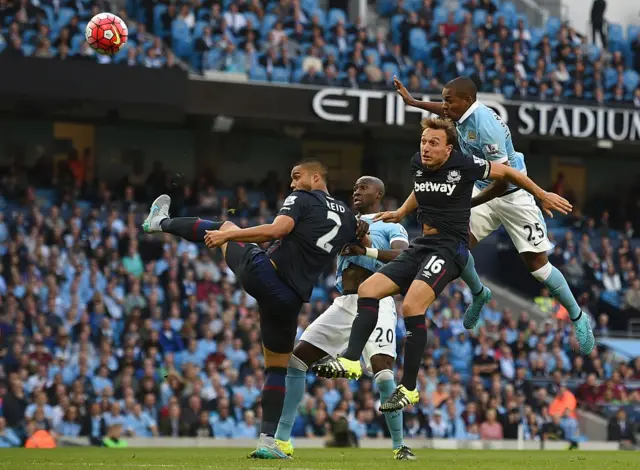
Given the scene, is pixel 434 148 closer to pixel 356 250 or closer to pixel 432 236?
pixel 432 236

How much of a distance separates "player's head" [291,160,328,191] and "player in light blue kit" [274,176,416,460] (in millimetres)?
800

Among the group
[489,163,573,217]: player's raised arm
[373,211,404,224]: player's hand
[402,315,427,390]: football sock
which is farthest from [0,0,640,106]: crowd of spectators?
[402,315,427,390]: football sock

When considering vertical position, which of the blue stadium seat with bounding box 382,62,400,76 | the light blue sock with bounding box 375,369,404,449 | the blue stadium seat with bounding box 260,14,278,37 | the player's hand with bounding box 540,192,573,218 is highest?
the blue stadium seat with bounding box 260,14,278,37

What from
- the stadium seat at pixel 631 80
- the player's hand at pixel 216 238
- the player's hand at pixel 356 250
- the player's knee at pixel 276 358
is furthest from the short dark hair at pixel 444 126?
the stadium seat at pixel 631 80

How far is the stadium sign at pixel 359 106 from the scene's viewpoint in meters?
25.3

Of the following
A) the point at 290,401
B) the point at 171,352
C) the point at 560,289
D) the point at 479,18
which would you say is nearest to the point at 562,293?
the point at 560,289

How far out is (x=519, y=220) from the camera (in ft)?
41.0

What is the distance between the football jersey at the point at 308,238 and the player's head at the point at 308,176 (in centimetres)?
9

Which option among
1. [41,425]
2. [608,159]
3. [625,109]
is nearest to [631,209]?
[608,159]

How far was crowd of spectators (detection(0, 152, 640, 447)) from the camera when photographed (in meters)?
19.0

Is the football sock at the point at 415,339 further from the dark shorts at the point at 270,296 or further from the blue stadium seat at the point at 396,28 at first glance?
the blue stadium seat at the point at 396,28

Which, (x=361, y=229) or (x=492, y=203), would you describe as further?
(x=492, y=203)

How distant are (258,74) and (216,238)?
15.0 meters

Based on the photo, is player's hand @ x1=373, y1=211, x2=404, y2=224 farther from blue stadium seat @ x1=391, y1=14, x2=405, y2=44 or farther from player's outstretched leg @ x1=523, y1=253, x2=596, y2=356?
blue stadium seat @ x1=391, y1=14, x2=405, y2=44
